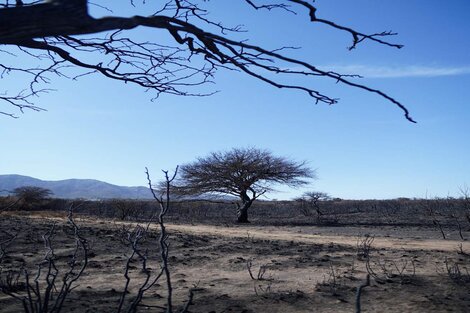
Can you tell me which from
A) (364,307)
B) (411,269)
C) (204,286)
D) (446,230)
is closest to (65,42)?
(204,286)

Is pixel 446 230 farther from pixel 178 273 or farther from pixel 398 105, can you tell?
pixel 398 105

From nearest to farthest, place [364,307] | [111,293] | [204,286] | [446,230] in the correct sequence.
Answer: [364,307]
[111,293]
[204,286]
[446,230]

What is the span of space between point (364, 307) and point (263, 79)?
3.34 meters

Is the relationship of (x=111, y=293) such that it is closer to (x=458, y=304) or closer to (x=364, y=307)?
(x=364, y=307)

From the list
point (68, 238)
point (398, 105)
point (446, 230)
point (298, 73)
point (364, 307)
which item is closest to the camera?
point (398, 105)

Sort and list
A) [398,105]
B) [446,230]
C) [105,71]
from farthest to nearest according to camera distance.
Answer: [446,230], [105,71], [398,105]

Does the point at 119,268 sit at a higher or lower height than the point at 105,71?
lower

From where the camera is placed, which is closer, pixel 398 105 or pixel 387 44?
pixel 398 105

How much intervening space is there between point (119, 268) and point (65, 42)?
14.7 ft

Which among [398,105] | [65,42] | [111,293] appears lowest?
[111,293]

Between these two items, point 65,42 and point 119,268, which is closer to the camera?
point 65,42

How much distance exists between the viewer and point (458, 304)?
15.8 feet

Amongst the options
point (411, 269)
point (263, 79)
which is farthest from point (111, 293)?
point (411, 269)

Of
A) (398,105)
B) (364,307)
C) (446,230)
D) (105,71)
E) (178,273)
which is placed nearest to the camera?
(398,105)
